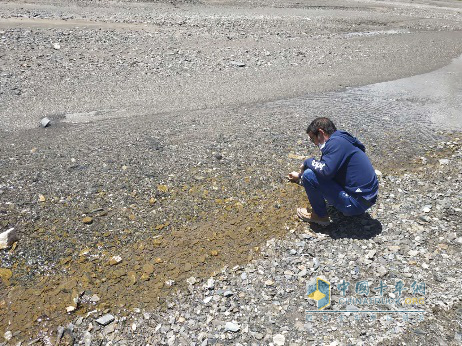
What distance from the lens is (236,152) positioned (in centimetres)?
648

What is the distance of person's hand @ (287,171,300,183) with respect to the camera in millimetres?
5613

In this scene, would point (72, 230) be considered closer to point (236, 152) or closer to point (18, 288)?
point (18, 288)

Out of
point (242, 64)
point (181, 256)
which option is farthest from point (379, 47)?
point (181, 256)

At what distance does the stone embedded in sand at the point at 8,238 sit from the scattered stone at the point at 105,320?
159 centimetres

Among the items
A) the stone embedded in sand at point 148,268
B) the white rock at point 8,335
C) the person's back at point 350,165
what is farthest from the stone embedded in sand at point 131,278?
the person's back at point 350,165

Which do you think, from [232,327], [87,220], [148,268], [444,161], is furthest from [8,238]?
[444,161]

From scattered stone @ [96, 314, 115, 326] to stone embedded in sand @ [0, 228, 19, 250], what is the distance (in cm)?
159

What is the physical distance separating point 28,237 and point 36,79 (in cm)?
552

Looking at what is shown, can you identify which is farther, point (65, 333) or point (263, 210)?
point (263, 210)

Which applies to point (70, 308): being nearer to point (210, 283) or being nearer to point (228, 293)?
point (210, 283)

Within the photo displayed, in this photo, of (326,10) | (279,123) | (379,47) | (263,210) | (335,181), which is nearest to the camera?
(335,181)

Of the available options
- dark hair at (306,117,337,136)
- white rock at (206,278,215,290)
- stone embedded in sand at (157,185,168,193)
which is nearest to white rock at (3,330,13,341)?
white rock at (206,278,215,290)

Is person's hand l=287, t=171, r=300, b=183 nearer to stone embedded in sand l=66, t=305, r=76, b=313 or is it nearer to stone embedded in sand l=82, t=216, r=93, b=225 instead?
stone embedded in sand l=82, t=216, r=93, b=225

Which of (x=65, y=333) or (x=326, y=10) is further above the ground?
(x=326, y=10)
